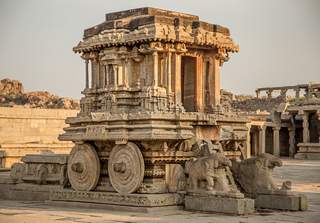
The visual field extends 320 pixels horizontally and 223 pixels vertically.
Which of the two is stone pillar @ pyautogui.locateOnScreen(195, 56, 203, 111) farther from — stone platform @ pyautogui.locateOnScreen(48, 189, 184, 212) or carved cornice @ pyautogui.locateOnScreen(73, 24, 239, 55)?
stone platform @ pyautogui.locateOnScreen(48, 189, 184, 212)

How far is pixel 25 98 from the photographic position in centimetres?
5762

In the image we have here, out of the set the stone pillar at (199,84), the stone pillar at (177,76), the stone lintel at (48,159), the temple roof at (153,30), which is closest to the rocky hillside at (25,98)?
the stone lintel at (48,159)

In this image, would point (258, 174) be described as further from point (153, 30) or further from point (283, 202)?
point (153, 30)

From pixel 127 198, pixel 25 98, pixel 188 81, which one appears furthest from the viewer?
pixel 25 98

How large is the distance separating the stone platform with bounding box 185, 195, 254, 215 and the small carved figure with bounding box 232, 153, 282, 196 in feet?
5.04

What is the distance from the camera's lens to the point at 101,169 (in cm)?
1543

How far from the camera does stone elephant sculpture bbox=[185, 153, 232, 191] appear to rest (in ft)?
45.0

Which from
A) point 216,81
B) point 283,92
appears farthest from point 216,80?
point 283,92

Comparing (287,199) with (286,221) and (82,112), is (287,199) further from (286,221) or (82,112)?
(82,112)

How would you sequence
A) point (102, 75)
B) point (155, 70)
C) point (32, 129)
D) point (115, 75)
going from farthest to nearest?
1. point (32, 129)
2. point (102, 75)
3. point (115, 75)
4. point (155, 70)

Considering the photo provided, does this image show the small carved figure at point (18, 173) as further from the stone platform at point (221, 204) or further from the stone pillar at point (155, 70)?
the stone platform at point (221, 204)

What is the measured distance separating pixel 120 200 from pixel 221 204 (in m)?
2.38

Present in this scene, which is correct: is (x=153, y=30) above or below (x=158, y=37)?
above

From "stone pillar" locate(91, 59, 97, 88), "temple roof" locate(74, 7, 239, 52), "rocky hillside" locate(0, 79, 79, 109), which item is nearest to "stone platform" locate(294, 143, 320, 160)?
"rocky hillside" locate(0, 79, 79, 109)
